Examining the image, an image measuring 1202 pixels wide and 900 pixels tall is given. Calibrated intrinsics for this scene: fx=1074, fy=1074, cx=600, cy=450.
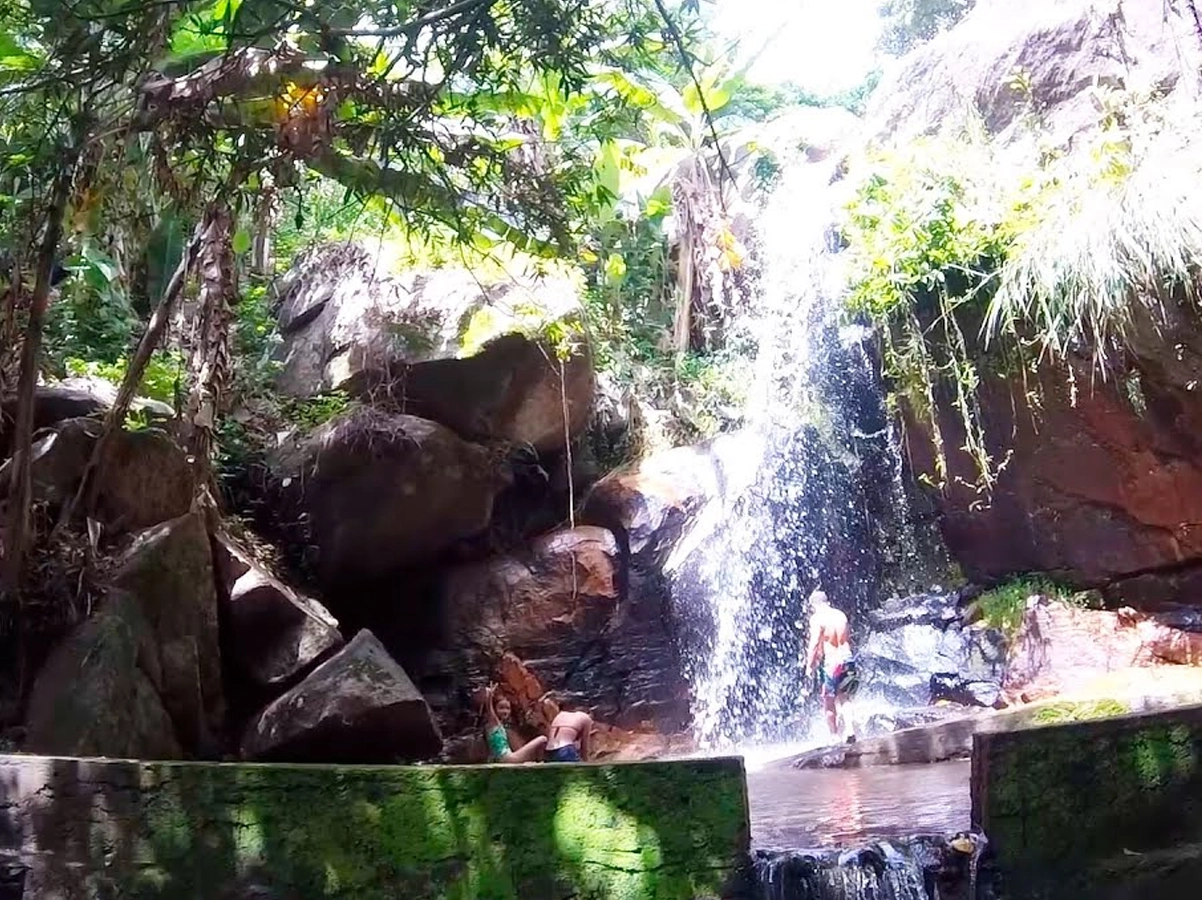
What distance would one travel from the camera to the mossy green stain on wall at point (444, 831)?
11.8 ft

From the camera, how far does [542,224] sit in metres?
5.81

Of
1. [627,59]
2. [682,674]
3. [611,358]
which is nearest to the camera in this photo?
[627,59]

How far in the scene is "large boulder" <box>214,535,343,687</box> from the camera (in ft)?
24.3

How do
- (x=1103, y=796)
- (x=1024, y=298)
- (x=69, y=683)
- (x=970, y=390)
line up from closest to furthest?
(x=1103, y=796) < (x=69, y=683) < (x=1024, y=298) < (x=970, y=390)

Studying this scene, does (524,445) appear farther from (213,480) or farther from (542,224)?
(542,224)

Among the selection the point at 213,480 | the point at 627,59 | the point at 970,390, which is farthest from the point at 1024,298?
the point at 213,480

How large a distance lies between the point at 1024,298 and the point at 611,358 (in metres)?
5.38

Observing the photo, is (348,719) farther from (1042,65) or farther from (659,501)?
(1042,65)

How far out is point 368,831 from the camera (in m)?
3.67

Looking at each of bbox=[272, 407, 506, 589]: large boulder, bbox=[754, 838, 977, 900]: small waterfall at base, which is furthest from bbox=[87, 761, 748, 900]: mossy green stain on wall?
bbox=[272, 407, 506, 589]: large boulder

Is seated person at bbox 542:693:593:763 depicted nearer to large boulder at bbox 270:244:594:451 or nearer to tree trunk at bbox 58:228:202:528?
tree trunk at bbox 58:228:202:528

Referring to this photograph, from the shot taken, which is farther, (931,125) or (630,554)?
(931,125)

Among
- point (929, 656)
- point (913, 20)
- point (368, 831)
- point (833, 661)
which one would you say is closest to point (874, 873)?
point (368, 831)

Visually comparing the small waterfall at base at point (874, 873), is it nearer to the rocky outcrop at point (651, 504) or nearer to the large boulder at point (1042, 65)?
Answer: the rocky outcrop at point (651, 504)
